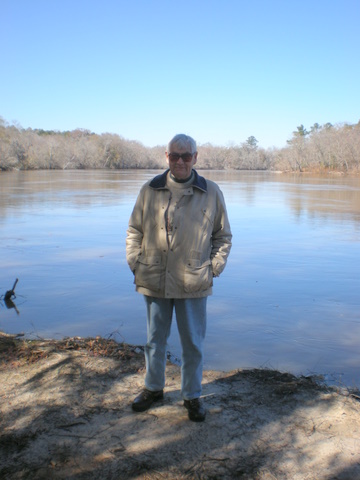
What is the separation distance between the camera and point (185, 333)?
3.32 metres

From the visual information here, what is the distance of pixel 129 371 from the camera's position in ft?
13.2

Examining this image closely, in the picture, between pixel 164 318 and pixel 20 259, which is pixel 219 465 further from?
pixel 20 259

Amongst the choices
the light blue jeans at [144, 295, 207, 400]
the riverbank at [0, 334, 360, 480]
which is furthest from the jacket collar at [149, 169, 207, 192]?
the riverbank at [0, 334, 360, 480]

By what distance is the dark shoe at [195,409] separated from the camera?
322cm

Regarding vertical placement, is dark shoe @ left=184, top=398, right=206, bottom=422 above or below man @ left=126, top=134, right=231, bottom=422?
below

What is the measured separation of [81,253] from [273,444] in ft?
23.6

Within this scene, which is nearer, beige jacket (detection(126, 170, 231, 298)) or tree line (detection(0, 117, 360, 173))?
beige jacket (detection(126, 170, 231, 298))

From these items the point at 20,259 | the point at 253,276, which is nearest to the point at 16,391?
the point at 253,276

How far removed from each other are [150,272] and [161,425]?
40.9 inches

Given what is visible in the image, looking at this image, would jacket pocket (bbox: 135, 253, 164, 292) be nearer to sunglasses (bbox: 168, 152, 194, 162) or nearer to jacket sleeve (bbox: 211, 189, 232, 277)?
jacket sleeve (bbox: 211, 189, 232, 277)

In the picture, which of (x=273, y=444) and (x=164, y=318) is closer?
(x=273, y=444)

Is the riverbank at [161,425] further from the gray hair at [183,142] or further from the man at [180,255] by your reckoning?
the gray hair at [183,142]

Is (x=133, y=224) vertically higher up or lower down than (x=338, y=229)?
higher up

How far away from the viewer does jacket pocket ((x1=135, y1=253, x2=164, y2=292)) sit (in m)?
3.29
